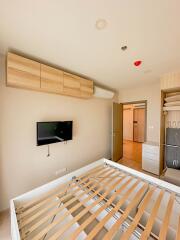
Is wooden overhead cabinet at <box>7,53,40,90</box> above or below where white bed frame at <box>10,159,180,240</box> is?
above

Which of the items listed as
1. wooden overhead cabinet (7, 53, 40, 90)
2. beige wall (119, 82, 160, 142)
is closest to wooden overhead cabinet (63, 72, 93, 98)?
wooden overhead cabinet (7, 53, 40, 90)

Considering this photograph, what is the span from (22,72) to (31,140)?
1.20 m

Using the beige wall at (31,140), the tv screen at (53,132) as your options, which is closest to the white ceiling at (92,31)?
the beige wall at (31,140)

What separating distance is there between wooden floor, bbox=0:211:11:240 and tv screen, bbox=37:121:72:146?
1178 mm

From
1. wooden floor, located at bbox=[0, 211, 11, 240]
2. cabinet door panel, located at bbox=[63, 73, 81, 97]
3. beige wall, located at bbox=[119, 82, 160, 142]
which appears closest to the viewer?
wooden floor, located at bbox=[0, 211, 11, 240]

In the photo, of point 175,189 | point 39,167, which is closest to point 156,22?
point 175,189

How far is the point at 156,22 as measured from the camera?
1262 millimetres

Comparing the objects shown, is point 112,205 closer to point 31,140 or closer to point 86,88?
point 31,140

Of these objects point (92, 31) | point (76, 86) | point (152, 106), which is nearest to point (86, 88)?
point (76, 86)

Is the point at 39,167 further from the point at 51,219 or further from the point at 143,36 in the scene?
the point at 143,36

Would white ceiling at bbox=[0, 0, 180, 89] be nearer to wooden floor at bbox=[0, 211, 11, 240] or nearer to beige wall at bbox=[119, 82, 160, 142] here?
beige wall at bbox=[119, 82, 160, 142]

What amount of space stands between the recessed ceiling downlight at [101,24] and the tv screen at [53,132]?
177 centimetres

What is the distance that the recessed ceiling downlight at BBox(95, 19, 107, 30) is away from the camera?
1.24 metres

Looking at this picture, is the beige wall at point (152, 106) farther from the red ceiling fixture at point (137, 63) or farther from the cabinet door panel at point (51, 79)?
the cabinet door panel at point (51, 79)
